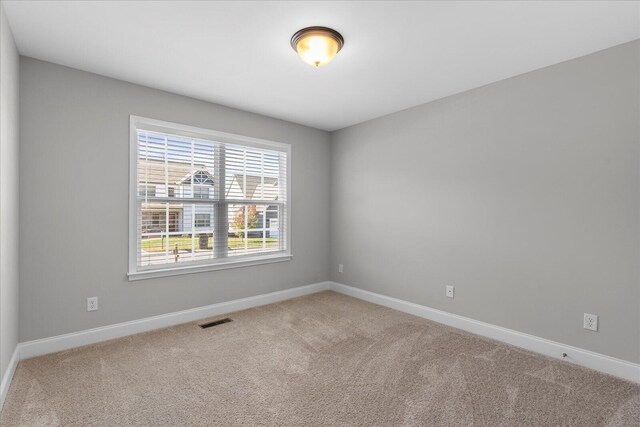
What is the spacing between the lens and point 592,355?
7.91 ft

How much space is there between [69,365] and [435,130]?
12.9 feet

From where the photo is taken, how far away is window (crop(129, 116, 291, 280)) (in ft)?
10.3

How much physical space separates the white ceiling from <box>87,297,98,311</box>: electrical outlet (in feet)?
6.62

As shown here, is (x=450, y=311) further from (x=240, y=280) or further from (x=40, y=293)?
(x=40, y=293)

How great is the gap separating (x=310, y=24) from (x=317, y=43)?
0.13 meters

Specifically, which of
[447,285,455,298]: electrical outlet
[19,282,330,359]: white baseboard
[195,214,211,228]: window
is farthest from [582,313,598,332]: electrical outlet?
[195,214,211,228]: window

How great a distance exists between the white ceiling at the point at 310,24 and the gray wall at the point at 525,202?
30cm

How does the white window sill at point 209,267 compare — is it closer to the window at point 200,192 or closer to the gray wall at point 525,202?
the window at point 200,192

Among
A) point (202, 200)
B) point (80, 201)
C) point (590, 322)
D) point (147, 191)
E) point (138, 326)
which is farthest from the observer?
point (202, 200)

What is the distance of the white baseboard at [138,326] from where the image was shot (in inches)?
101

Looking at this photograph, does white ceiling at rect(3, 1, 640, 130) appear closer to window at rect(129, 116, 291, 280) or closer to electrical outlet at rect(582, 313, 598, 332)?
window at rect(129, 116, 291, 280)

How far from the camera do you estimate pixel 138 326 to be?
3.03 metres

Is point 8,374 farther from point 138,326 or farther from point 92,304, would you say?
point 138,326

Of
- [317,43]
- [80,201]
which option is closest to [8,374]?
[80,201]
